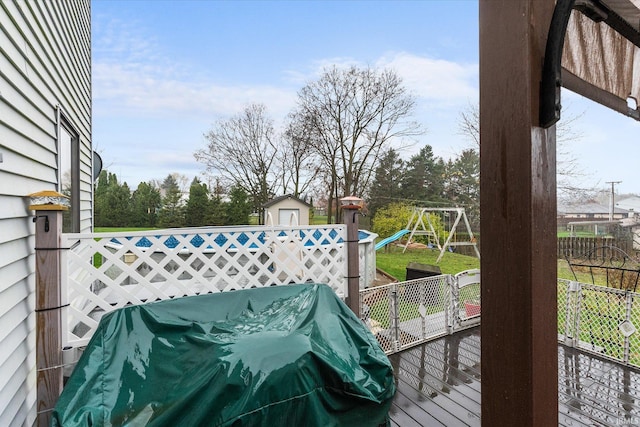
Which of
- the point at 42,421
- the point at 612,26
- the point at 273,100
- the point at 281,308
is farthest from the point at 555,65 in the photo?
the point at 273,100

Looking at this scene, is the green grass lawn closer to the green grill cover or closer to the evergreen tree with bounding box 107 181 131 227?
the green grill cover

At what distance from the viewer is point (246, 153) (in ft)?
42.3

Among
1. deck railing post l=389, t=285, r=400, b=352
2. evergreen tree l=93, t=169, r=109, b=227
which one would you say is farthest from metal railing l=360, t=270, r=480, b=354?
evergreen tree l=93, t=169, r=109, b=227

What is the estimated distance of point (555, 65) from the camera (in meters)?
0.72

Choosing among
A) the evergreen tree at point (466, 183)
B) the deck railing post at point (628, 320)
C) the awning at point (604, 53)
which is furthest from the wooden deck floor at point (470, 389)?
the evergreen tree at point (466, 183)

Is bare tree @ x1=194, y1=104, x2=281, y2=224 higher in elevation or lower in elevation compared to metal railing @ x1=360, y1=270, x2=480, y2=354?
higher

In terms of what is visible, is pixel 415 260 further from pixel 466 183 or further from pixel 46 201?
pixel 46 201

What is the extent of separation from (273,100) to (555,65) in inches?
527

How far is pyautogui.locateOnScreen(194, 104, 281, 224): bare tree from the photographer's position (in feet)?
41.6

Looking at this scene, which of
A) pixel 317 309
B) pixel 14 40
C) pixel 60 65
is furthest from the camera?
pixel 60 65

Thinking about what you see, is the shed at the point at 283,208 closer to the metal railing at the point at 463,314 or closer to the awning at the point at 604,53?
the metal railing at the point at 463,314

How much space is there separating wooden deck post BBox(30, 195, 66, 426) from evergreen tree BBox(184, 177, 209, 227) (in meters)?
9.40

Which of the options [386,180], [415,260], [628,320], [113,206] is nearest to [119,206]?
[113,206]

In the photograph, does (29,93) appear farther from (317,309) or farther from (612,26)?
(612,26)
